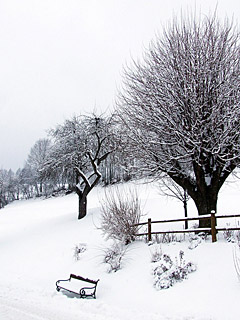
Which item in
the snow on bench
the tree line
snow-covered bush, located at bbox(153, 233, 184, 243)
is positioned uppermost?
the tree line

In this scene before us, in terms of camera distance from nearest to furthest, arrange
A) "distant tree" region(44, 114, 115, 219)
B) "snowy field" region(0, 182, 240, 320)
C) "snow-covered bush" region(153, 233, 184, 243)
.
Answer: "snowy field" region(0, 182, 240, 320) < "snow-covered bush" region(153, 233, 184, 243) < "distant tree" region(44, 114, 115, 219)

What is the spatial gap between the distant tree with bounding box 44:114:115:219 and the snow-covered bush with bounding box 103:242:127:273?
1000 cm

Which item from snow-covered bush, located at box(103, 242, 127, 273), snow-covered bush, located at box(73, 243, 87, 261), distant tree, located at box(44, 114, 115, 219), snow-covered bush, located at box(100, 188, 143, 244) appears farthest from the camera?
distant tree, located at box(44, 114, 115, 219)

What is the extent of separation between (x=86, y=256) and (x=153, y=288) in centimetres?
489

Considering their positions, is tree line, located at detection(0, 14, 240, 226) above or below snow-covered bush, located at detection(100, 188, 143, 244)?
above

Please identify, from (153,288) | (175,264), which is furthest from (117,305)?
(175,264)

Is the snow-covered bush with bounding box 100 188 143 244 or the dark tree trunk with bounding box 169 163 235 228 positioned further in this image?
the snow-covered bush with bounding box 100 188 143 244

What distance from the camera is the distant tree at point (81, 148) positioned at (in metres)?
21.1

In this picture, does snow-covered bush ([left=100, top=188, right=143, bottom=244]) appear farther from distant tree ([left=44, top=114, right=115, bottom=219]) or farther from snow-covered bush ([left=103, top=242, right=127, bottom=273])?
distant tree ([left=44, top=114, right=115, bottom=219])

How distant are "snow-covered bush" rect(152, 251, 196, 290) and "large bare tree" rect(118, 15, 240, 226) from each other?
9.53 ft

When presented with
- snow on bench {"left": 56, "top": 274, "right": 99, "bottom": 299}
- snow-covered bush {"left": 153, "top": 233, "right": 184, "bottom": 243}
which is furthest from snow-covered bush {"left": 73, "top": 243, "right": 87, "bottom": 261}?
snow-covered bush {"left": 153, "top": 233, "right": 184, "bottom": 243}

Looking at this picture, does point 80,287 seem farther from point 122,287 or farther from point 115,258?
point 115,258

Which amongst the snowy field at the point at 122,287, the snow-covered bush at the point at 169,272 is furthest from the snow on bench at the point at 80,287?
the snow-covered bush at the point at 169,272

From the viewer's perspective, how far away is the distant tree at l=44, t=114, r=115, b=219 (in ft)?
69.3
